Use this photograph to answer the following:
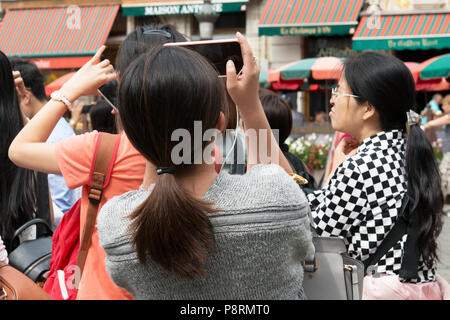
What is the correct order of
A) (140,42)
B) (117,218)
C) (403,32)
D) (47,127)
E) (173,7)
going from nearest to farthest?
(117,218) → (47,127) → (140,42) → (403,32) → (173,7)

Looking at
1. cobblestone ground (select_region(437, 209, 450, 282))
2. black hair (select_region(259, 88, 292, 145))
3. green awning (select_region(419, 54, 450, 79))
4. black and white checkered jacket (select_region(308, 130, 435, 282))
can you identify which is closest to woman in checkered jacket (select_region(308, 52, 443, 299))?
black and white checkered jacket (select_region(308, 130, 435, 282))

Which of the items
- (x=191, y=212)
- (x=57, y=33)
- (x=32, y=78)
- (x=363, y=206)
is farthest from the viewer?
(x=57, y=33)

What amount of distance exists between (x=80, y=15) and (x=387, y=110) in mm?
18975

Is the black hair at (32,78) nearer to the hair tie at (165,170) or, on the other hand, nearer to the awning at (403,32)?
the hair tie at (165,170)

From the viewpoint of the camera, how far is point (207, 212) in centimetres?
138

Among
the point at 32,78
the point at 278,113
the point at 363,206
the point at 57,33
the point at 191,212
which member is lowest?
the point at 363,206

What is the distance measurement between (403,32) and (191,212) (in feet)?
51.6

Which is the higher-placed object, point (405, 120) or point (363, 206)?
point (405, 120)

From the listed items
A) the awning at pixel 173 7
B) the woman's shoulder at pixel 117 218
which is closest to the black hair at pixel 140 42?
the woman's shoulder at pixel 117 218

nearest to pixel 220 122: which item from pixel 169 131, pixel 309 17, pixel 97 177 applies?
pixel 169 131

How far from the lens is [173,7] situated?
59.7 feet

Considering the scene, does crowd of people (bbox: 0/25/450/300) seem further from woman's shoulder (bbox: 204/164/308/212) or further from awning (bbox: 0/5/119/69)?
awning (bbox: 0/5/119/69)

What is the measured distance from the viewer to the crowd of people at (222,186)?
4.57ft

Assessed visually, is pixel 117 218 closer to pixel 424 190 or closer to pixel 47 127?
pixel 47 127
